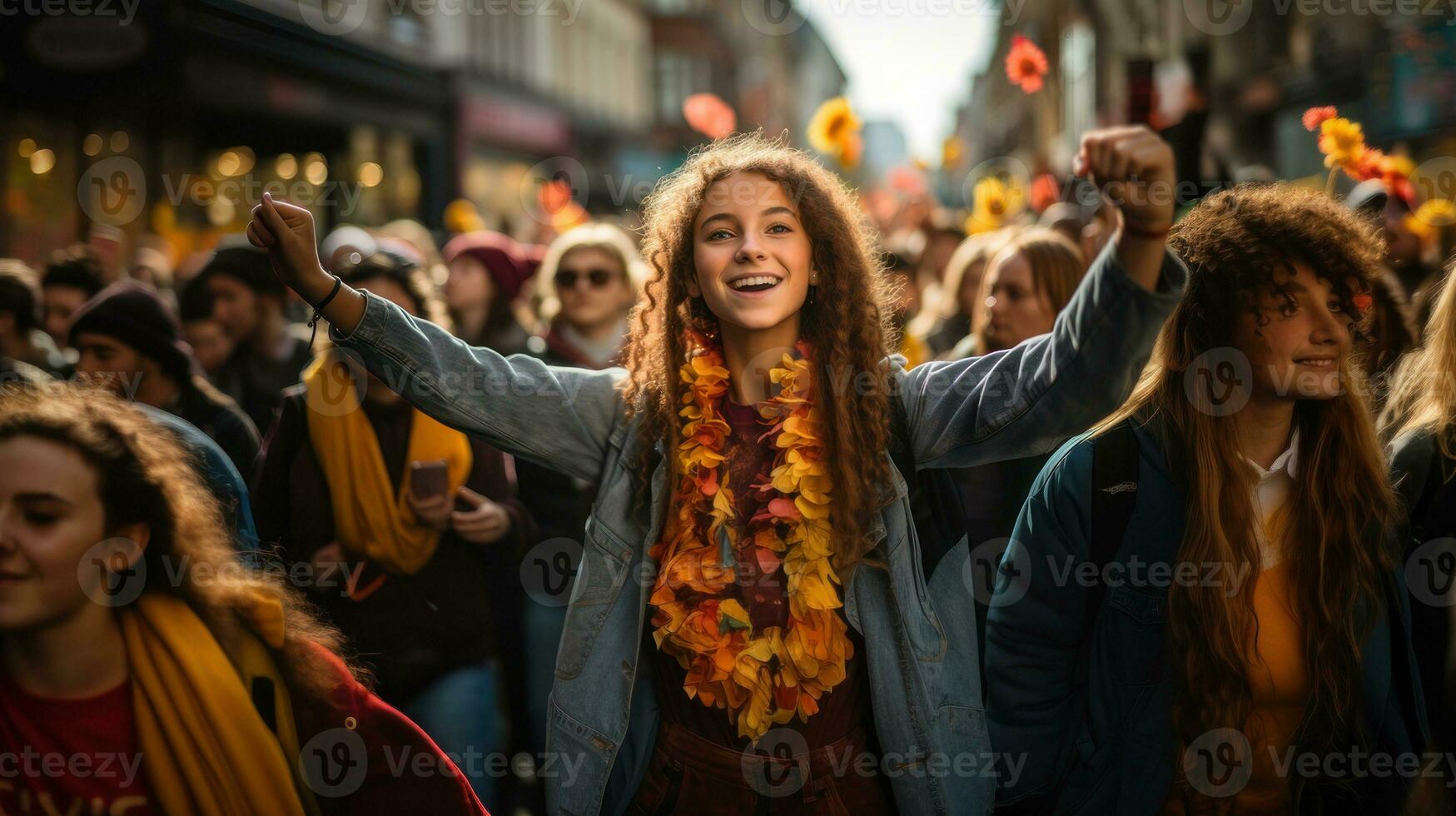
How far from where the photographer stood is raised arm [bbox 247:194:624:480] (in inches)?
86.1

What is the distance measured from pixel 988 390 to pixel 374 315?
1.18 metres

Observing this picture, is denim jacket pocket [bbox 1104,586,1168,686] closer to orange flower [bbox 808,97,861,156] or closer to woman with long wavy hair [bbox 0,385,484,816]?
woman with long wavy hair [bbox 0,385,484,816]

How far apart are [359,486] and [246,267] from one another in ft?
7.11

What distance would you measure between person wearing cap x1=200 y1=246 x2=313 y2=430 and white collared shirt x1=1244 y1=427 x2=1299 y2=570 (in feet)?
A: 13.1

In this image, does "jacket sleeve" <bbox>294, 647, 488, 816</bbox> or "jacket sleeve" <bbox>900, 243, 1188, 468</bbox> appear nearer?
"jacket sleeve" <bbox>900, 243, 1188, 468</bbox>

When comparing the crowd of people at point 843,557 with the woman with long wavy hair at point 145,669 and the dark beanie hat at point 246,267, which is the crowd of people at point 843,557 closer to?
the woman with long wavy hair at point 145,669

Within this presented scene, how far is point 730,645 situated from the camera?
7.60ft

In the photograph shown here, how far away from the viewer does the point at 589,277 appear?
4.99 metres

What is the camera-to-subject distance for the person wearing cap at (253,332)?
511 centimetres

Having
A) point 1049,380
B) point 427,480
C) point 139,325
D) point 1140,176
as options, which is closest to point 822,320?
point 1049,380

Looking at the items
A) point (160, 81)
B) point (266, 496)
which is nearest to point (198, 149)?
point (160, 81)

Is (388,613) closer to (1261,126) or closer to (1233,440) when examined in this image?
(1233,440)

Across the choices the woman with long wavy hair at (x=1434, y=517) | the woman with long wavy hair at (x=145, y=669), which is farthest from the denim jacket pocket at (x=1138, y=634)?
the woman with long wavy hair at (x=145, y=669)

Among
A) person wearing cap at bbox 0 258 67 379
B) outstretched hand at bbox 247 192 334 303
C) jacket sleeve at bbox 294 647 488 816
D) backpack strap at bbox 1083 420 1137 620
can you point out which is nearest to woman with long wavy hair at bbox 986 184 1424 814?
backpack strap at bbox 1083 420 1137 620
